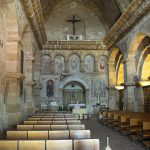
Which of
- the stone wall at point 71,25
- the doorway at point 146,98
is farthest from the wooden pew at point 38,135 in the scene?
the stone wall at point 71,25

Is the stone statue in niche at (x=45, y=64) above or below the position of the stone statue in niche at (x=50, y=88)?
above

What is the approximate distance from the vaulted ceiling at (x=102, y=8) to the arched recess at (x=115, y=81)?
3.33 m

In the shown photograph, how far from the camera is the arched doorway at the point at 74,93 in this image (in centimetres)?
2533

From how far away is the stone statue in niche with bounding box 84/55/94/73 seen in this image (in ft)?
82.9

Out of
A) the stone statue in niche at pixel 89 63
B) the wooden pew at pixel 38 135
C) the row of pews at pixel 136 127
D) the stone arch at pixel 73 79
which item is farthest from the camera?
the stone statue in niche at pixel 89 63

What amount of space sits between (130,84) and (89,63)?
7659mm

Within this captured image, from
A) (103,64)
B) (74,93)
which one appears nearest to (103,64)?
(103,64)

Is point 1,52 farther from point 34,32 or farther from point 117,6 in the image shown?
point 117,6

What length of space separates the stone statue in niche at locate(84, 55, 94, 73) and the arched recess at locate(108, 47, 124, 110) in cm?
176

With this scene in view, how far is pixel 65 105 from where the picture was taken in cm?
2473

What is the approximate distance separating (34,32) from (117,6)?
24.2 ft

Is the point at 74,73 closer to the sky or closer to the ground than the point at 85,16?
closer to the ground

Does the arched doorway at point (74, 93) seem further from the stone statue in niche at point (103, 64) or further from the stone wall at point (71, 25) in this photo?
the stone wall at point (71, 25)

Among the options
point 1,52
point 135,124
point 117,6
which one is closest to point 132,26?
point 117,6
